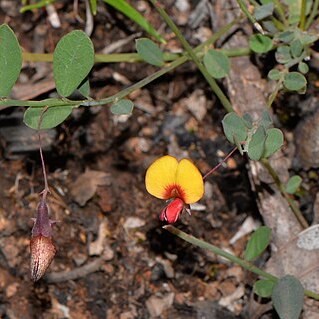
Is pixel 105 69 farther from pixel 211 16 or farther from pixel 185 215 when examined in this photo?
pixel 185 215

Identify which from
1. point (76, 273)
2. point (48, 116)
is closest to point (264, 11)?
point (48, 116)

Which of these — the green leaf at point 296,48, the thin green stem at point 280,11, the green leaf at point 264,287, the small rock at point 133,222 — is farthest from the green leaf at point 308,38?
the small rock at point 133,222

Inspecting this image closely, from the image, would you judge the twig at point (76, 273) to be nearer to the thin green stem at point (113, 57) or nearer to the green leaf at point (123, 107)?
the thin green stem at point (113, 57)

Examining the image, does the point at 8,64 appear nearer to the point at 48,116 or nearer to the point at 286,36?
the point at 48,116

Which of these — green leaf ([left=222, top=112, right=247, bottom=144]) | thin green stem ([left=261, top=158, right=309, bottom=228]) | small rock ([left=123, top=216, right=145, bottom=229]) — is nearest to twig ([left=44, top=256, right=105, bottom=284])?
small rock ([left=123, top=216, right=145, bottom=229])

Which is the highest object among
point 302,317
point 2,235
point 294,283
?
point 294,283

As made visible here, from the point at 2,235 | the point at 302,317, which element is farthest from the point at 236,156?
the point at 2,235
